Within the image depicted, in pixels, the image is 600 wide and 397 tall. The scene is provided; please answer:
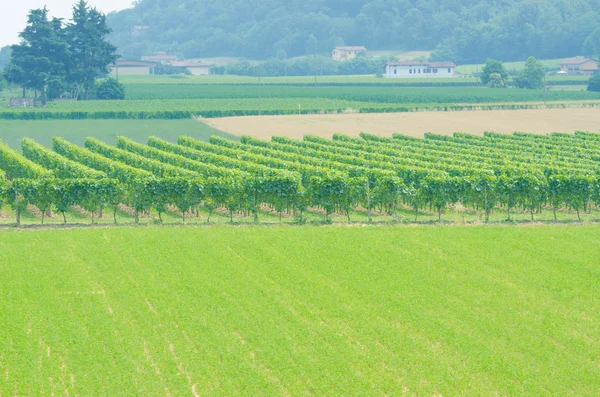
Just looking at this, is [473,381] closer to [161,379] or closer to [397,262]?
[161,379]

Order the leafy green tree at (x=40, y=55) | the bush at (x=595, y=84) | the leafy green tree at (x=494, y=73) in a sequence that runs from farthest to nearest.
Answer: the leafy green tree at (x=494, y=73)
the bush at (x=595, y=84)
the leafy green tree at (x=40, y=55)

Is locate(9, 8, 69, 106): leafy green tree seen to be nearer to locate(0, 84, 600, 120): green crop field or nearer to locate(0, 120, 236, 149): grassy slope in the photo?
locate(0, 84, 600, 120): green crop field

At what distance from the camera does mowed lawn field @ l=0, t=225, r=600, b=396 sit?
24.2 meters

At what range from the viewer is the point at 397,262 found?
3478cm

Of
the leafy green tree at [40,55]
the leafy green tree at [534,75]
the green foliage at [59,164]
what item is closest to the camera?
the green foliage at [59,164]

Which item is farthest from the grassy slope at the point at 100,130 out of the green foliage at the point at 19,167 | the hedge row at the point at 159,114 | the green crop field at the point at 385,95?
the green crop field at the point at 385,95

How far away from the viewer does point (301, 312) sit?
29.1 m

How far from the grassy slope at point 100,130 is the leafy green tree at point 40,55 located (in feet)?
73.7

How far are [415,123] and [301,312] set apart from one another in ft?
241

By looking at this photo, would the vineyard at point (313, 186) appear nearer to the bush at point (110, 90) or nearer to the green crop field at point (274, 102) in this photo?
the green crop field at point (274, 102)

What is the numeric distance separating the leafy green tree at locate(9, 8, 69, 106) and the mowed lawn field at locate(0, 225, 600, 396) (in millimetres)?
89046

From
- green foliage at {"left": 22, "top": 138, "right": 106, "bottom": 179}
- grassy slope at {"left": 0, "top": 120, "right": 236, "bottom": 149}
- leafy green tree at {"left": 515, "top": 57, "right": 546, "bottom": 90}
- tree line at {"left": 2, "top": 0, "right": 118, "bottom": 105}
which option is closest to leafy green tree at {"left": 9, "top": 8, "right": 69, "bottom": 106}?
tree line at {"left": 2, "top": 0, "right": 118, "bottom": 105}

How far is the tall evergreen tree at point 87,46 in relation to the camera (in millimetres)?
131125

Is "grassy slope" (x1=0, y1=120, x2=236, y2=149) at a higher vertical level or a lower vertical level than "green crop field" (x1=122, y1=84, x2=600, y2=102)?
lower
